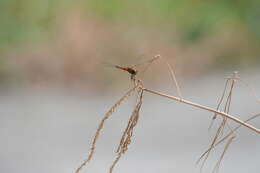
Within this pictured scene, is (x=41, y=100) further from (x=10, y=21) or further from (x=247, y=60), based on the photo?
(x=247, y=60)

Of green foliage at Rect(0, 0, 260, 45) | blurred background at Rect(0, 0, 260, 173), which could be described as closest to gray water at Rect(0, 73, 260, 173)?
blurred background at Rect(0, 0, 260, 173)

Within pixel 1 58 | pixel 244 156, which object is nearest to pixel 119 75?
pixel 1 58

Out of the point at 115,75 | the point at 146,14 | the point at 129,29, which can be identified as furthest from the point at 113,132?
the point at 146,14

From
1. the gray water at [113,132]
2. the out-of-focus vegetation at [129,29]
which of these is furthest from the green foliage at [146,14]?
the gray water at [113,132]

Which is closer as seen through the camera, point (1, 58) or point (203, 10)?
point (1, 58)

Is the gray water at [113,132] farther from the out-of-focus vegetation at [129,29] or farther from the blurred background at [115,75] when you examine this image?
the out-of-focus vegetation at [129,29]

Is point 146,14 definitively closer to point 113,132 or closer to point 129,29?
point 129,29
